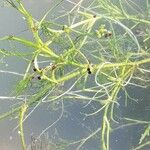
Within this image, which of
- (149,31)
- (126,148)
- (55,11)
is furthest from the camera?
(55,11)

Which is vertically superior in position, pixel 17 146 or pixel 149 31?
pixel 149 31

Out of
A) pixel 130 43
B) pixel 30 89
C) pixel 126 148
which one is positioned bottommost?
pixel 126 148

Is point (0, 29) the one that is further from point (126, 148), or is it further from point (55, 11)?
point (126, 148)

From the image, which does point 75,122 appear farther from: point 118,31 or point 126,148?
point 118,31

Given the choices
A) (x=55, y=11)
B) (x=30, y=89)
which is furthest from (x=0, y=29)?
(x=30, y=89)

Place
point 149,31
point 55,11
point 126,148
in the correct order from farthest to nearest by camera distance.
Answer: point 55,11 → point 126,148 → point 149,31

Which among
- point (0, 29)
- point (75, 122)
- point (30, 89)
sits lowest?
point (75, 122)

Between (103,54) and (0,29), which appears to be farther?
(0,29)

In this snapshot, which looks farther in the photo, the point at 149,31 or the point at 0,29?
the point at 0,29

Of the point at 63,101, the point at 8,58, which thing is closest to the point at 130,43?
the point at 63,101
